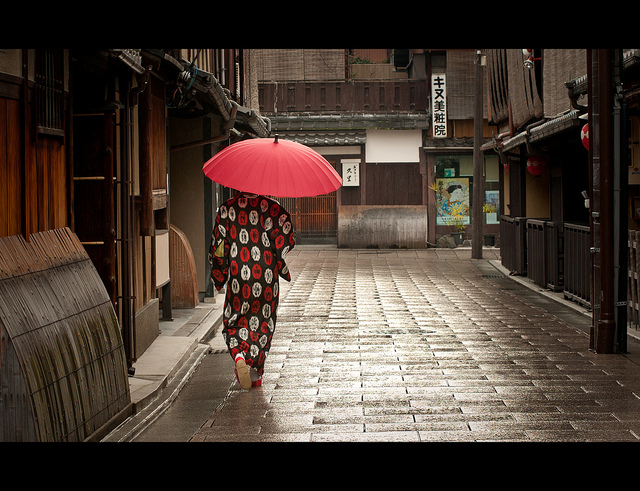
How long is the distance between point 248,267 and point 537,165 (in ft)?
36.9

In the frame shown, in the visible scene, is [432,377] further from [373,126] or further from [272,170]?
[373,126]

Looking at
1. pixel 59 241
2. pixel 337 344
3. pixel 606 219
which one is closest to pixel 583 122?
pixel 606 219

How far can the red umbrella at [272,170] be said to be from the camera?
7264 millimetres

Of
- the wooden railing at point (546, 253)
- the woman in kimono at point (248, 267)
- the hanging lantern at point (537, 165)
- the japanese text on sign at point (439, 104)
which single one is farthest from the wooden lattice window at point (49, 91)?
the japanese text on sign at point (439, 104)

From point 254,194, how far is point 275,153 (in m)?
0.47

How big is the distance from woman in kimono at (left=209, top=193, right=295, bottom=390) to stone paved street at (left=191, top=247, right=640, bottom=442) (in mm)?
491

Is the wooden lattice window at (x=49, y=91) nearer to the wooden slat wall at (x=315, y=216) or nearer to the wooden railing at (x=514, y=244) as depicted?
the wooden railing at (x=514, y=244)

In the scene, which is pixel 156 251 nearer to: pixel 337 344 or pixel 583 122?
pixel 337 344

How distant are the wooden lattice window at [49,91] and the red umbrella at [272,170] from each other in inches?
65.6

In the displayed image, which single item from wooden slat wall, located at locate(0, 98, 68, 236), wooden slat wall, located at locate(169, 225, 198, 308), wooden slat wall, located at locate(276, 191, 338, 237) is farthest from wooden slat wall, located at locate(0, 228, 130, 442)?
wooden slat wall, located at locate(276, 191, 338, 237)

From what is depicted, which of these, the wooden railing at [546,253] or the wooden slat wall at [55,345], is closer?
the wooden slat wall at [55,345]

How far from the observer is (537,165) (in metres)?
17.0

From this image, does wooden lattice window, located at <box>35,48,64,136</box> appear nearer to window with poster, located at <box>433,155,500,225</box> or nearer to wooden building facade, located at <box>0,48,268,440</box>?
wooden building facade, located at <box>0,48,268,440</box>

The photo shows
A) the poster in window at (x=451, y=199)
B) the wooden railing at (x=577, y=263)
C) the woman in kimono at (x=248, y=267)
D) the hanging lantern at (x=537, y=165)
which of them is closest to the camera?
the woman in kimono at (x=248, y=267)
